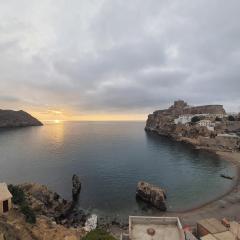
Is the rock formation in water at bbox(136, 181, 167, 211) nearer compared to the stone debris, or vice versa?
the stone debris

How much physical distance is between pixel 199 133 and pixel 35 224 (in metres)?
129

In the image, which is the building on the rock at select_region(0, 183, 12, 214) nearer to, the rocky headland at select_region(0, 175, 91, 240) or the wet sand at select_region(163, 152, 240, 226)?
the rocky headland at select_region(0, 175, 91, 240)

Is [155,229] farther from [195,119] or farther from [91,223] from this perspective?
[195,119]

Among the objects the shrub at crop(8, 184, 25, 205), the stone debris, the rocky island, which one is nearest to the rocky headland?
the shrub at crop(8, 184, 25, 205)

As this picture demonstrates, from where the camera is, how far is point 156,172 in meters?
83.0

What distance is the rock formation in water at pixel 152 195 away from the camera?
5247 centimetres

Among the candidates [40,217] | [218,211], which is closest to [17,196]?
[40,217]

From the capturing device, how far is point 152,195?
5444 cm

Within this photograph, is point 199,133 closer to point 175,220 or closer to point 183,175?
point 183,175

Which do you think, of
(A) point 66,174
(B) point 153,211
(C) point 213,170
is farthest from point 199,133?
(B) point 153,211

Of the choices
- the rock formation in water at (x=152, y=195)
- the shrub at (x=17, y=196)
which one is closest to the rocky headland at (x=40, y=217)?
the shrub at (x=17, y=196)

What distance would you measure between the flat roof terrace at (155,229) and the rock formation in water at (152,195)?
2656 cm

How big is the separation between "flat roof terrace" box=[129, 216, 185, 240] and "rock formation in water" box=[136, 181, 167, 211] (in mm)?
26560

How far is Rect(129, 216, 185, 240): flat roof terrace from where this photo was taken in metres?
24.6
